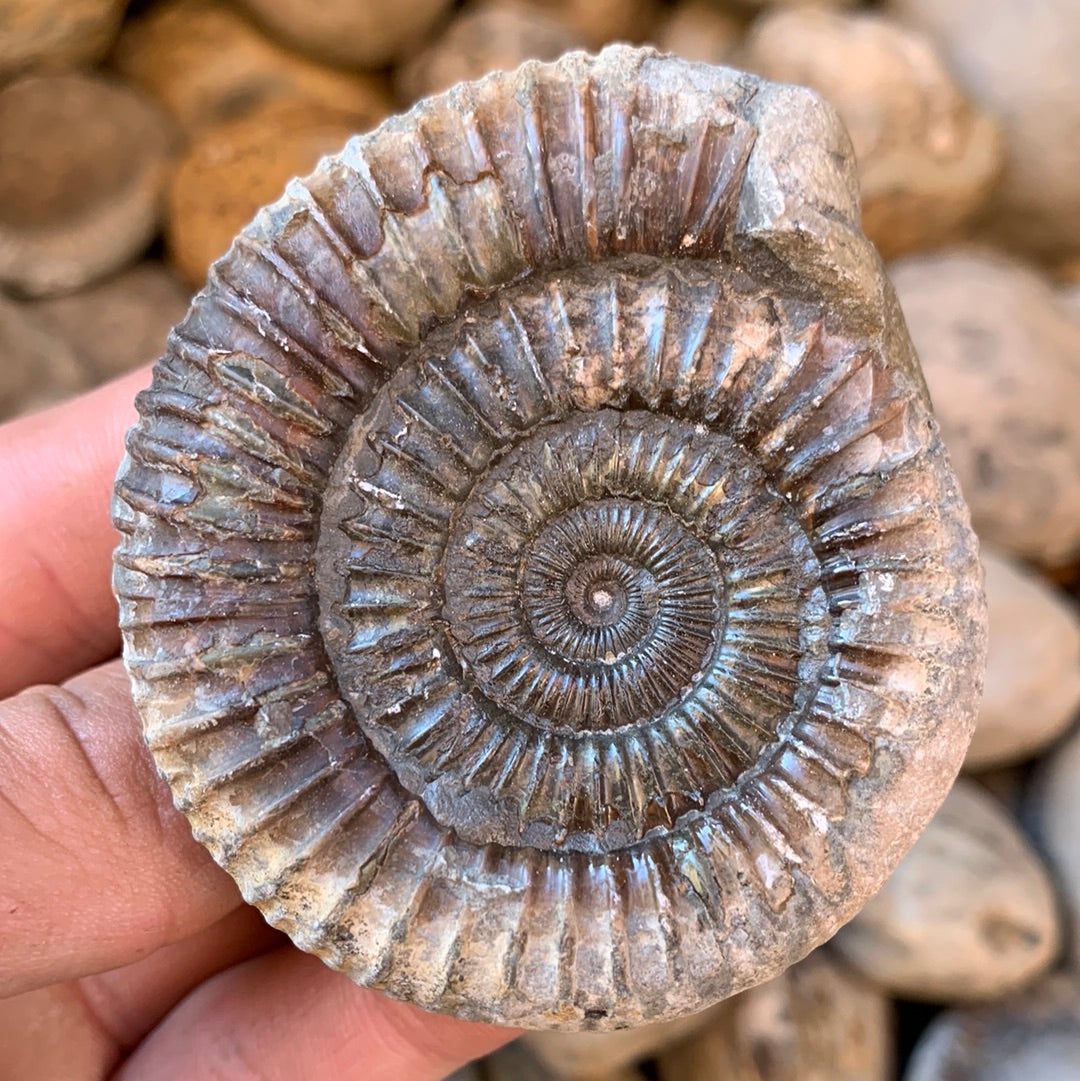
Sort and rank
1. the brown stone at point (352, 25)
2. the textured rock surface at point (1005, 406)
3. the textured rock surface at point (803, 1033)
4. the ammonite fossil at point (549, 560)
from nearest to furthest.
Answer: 1. the ammonite fossil at point (549, 560)
2. the textured rock surface at point (803, 1033)
3. the textured rock surface at point (1005, 406)
4. the brown stone at point (352, 25)

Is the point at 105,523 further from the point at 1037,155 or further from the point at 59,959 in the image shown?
the point at 1037,155

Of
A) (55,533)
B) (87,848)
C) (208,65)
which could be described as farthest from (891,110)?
(87,848)

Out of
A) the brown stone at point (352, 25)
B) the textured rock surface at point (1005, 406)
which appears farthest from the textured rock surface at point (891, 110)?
the brown stone at point (352, 25)

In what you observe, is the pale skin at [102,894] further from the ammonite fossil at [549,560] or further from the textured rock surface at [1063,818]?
the textured rock surface at [1063,818]

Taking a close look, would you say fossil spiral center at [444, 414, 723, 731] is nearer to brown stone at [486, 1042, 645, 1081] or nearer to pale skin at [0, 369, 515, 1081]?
pale skin at [0, 369, 515, 1081]

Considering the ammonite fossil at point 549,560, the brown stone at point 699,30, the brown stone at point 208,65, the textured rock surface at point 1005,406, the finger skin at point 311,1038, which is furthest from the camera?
the brown stone at point 699,30

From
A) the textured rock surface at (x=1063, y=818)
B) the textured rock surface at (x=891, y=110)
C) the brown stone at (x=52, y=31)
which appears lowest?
the textured rock surface at (x=1063, y=818)

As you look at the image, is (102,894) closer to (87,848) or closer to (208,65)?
(87,848)

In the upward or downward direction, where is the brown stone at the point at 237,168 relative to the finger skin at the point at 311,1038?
upward
